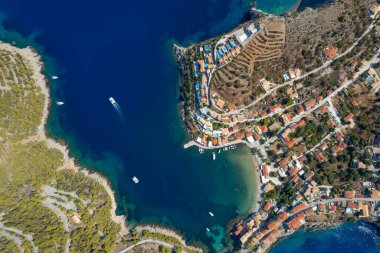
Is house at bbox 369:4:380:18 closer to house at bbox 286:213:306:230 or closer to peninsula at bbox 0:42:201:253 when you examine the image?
house at bbox 286:213:306:230

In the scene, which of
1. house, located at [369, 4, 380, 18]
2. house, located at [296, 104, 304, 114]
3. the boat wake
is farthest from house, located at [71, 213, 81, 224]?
house, located at [369, 4, 380, 18]

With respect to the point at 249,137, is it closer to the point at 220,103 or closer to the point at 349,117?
the point at 220,103

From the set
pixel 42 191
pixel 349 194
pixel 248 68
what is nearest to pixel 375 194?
pixel 349 194

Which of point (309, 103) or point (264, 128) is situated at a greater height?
point (309, 103)

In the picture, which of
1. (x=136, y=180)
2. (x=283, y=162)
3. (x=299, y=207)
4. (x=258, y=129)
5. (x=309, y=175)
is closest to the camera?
(x=309, y=175)

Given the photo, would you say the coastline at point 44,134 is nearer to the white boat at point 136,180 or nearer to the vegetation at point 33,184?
the vegetation at point 33,184

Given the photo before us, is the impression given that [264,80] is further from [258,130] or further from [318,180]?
[318,180]

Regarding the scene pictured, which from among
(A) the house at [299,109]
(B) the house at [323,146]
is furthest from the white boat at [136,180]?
(B) the house at [323,146]
